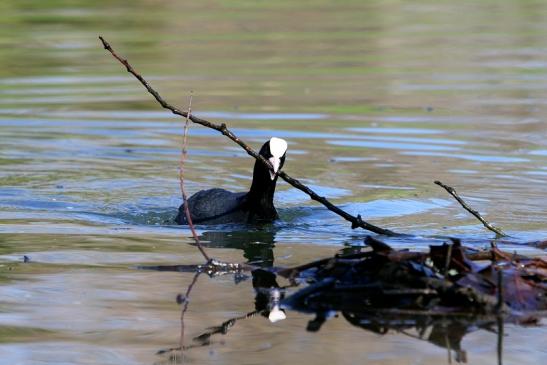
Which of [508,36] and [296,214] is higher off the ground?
[508,36]

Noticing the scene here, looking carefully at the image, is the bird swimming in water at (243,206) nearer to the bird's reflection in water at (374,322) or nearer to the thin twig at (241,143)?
the thin twig at (241,143)

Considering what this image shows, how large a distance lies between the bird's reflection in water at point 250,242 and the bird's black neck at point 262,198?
0.78 feet

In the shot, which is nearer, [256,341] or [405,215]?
[256,341]

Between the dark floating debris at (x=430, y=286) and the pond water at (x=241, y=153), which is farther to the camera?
the dark floating debris at (x=430, y=286)

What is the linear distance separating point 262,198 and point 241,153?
2446 millimetres

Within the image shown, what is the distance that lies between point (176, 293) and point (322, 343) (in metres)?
0.90

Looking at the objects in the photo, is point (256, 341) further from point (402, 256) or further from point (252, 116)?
point (252, 116)

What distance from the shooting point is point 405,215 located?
704cm

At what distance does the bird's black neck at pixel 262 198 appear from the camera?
23.1 ft

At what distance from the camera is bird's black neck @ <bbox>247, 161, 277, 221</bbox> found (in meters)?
7.03

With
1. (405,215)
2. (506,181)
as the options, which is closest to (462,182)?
(506,181)

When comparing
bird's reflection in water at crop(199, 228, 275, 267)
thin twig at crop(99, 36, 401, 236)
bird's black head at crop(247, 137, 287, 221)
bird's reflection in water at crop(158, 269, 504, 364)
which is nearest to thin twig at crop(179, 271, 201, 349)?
bird's reflection in water at crop(158, 269, 504, 364)

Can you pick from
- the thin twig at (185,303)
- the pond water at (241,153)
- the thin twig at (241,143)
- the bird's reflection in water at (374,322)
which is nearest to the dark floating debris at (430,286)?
the bird's reflection in water at (374,322)

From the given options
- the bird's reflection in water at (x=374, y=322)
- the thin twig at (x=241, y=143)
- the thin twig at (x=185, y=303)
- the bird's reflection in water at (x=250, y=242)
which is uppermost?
the thin twig at (x=241, y=143)
